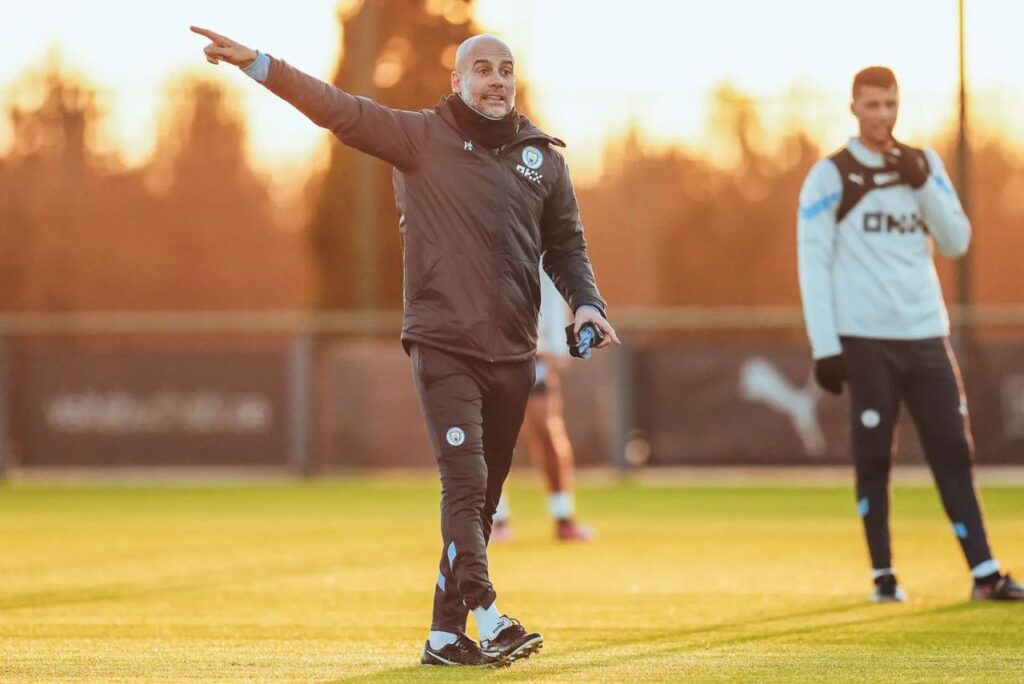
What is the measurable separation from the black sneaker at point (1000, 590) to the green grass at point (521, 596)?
18cm

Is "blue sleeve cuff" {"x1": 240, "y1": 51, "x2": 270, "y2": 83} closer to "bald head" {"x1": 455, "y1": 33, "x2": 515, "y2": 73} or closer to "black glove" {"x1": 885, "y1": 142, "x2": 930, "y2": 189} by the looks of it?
"bald head" {"x1": 455, "y1": 33, "x2": 515, "y2": 73}

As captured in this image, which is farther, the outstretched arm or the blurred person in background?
the blurred person in background

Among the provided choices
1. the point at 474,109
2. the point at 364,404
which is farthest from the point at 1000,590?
the point at 364,404

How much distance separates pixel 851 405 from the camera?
8.01 m

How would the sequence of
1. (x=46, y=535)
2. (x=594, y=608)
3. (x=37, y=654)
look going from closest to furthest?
1. (x=37, y=654)
2. (x=594, y=608)
3. (x=46, y=535)

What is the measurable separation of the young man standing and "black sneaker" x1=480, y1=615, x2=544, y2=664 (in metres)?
2.39

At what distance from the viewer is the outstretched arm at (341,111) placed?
18.6ft

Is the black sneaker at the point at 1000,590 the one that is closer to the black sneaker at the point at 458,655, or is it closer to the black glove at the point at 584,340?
the black glove at the point at 584,340

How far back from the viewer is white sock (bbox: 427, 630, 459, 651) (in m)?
6.09

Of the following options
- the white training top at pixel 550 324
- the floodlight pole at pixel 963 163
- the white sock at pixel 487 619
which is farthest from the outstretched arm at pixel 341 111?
the floodlight pole at pixel 963 163

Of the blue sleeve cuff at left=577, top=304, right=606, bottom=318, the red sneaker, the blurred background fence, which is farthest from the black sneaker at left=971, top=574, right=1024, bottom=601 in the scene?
the blurred background fence

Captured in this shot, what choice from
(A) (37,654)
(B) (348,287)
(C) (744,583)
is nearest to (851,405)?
(C) (744,583)

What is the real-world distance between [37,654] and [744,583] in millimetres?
3639

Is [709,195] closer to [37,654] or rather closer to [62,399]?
[62,399]
